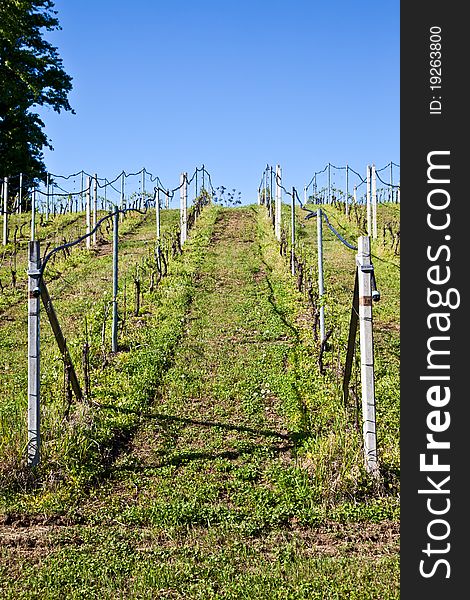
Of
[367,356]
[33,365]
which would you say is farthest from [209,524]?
[33,365]

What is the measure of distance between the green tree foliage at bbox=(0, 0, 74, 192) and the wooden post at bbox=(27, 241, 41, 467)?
24524 millimetres

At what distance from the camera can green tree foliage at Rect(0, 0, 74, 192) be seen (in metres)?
29.4

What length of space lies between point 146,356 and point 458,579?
→ 22.7ft

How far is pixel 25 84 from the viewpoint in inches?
1212

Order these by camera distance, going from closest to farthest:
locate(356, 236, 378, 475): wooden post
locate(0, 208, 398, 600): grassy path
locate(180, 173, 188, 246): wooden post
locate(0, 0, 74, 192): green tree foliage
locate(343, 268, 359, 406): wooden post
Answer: locate(0, 208, 398, 600): grassy path
locate(356, 236, 378, 475): wooden post
locate(343, 268, 359, 406): wooden post
locate(180, 173, 188, 246): wooden post
locate(0, 0, 74, 192): green tree foliage

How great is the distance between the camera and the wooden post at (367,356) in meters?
5.92

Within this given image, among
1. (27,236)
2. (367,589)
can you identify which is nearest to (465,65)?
(367,589)

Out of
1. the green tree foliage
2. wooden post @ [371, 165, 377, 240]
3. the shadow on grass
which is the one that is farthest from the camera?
the green tree foliage

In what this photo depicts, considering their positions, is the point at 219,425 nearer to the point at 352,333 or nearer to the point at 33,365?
the point at 352,333

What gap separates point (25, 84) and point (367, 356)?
2811cm

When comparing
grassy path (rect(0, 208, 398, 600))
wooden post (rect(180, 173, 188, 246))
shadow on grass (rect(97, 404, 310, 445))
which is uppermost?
wooden post (rect(180, 173, 188, 246))

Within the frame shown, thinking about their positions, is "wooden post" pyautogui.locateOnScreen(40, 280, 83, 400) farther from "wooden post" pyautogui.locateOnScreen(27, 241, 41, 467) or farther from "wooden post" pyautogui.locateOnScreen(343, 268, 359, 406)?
"wooden post" pyautogui.locateOnScreen(343, 268, 359, 406)

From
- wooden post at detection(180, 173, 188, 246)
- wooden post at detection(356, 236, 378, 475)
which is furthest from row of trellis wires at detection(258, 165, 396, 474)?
wooden post at detection(180, 173, 188, 246)

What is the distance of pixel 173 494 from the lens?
235 inches
